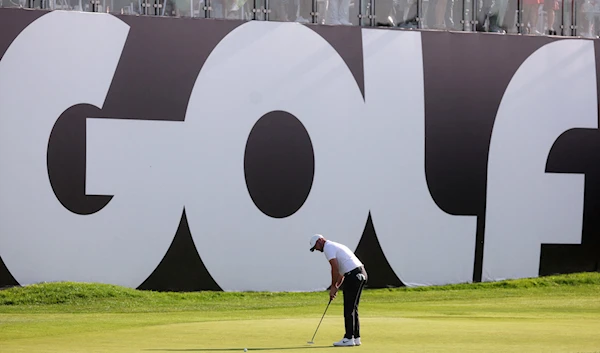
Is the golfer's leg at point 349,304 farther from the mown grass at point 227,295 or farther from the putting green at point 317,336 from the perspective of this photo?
the mown grass at point 227,295

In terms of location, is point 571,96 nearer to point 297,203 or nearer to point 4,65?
point 297,203

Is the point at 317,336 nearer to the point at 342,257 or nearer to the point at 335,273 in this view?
the point at 335,273

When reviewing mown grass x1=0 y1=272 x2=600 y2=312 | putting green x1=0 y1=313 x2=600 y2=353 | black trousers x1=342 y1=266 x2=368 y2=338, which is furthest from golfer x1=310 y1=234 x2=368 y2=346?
mown grass x1=0 y1=272 x2=600 y2=312

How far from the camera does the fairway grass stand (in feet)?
40.0

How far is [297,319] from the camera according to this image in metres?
16.9

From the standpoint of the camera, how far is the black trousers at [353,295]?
12.3 meters

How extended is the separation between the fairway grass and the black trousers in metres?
0.38

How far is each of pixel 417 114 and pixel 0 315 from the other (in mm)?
11429

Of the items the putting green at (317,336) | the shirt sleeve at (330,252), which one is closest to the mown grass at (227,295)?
the putting green at (317,336)

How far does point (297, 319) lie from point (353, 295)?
4585mm

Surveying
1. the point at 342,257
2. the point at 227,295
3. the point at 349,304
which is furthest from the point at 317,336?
the point at 227,295

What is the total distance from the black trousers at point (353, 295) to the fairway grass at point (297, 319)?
0.38 metres

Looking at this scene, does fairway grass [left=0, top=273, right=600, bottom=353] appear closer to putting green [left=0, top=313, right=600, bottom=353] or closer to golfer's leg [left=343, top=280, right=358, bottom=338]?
putting green [left=0, top=313, right=600, bottom=353]

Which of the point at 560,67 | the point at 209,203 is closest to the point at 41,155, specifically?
the point at 209,203
